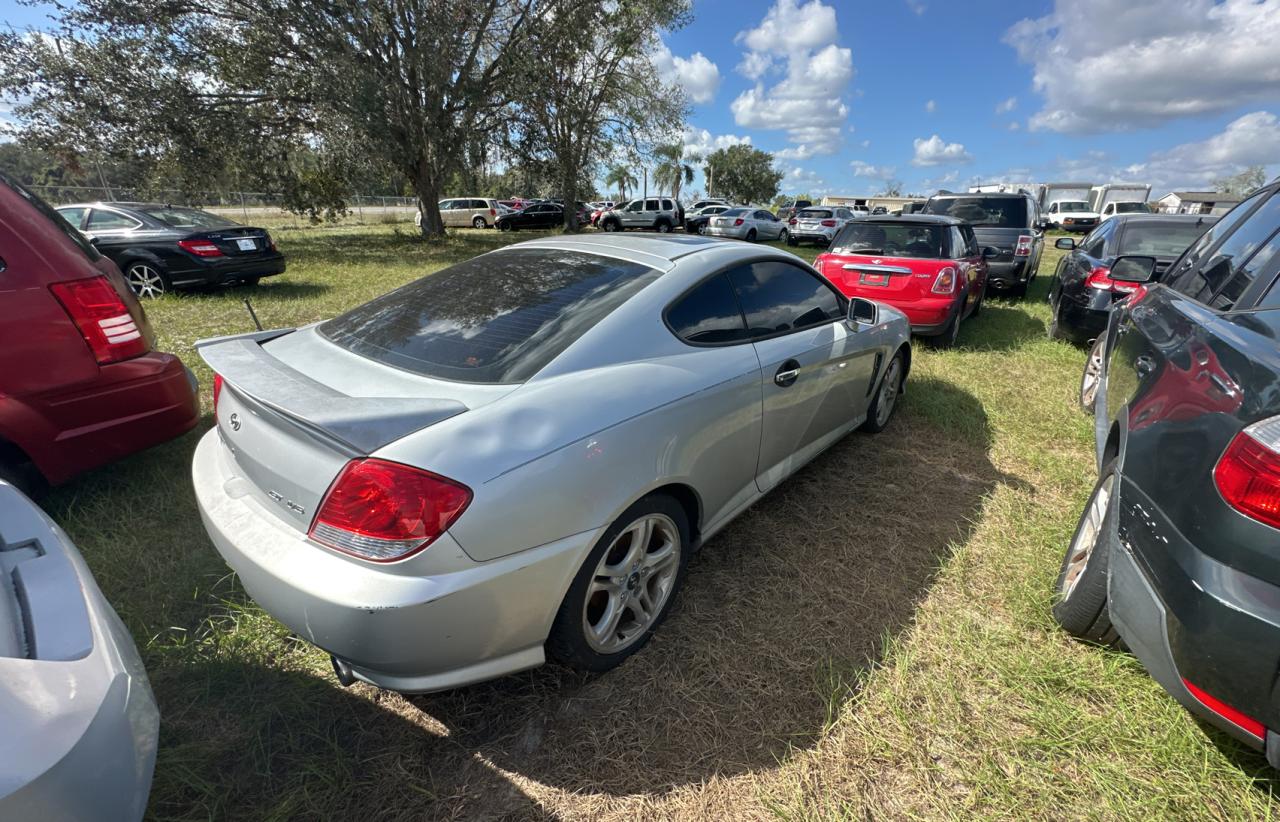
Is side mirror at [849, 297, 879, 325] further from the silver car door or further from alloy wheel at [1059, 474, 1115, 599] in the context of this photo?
alloy wheel at [1059, 474, 1115, 599]

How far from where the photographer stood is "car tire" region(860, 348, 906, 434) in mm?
3936

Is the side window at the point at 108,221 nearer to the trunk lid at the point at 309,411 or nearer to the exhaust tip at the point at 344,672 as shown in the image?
the trunk lid at the point at 309,411

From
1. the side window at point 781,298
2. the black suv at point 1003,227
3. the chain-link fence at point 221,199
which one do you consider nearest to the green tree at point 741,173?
the chain-link fence at point 221,199

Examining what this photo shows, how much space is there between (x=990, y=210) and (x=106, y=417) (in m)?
11.3

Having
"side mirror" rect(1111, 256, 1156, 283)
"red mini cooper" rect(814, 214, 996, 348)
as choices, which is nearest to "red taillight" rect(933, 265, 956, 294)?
"red mini cooper" rect(814, 214, 996, 348)

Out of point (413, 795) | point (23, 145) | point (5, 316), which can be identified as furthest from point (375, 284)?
point (23, 145)

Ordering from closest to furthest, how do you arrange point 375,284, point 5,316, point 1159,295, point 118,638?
point 118,638 → point 5,316 → point 1159,295 → point 375,284

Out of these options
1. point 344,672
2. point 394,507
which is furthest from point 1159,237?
point 344,672

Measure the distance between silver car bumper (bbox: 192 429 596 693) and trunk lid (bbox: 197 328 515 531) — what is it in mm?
109

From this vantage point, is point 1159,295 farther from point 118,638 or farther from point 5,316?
point 5,316

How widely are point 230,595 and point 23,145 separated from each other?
17838mm

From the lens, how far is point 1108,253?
6.02 meters

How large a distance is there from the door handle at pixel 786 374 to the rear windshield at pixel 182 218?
8980mm

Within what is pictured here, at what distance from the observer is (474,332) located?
205cm
